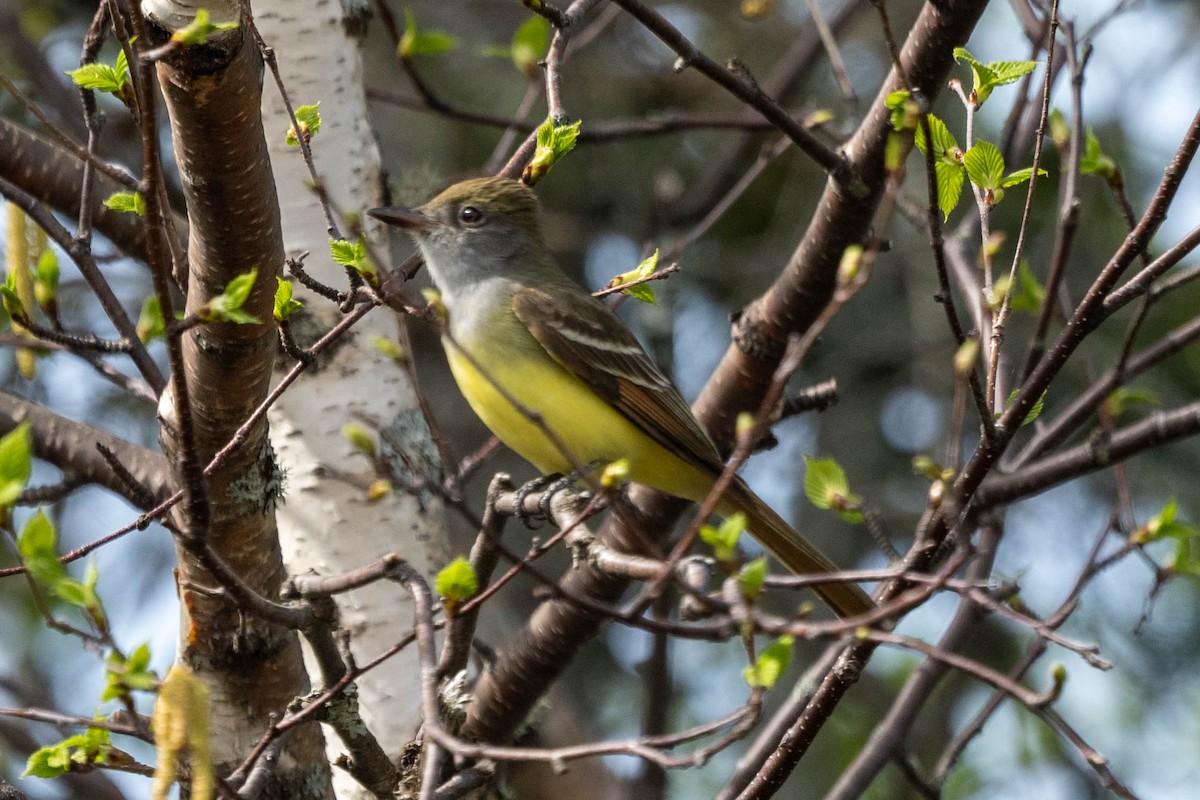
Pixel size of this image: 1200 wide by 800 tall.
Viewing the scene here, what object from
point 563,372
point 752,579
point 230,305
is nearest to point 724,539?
point 752,579

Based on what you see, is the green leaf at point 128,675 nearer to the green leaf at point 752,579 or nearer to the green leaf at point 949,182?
the green leaf at point 752,579

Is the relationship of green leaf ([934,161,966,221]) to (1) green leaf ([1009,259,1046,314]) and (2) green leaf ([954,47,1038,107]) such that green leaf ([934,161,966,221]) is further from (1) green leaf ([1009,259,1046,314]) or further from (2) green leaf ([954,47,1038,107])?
(1) green leaf ([1009,259,1046,314])

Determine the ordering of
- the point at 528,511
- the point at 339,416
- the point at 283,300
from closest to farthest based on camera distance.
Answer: the point at 283,300 < the point at 528,511 < the point at 339,416

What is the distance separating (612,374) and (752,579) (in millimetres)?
2835

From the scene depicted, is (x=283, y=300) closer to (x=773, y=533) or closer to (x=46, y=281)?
(x=46, y=281)

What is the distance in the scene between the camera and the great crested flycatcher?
16.0 feet

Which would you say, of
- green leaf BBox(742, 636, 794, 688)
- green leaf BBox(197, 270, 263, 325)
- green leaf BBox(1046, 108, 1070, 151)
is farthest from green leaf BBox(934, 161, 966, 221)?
green leaf BBox(197, 270, 263, 325)

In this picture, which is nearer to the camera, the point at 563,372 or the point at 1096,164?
the point at 1096,164

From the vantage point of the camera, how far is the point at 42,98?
7180mm

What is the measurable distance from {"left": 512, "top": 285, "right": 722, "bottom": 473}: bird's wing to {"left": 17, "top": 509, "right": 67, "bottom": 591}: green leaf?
9.31 ft

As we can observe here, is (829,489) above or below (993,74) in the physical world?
below

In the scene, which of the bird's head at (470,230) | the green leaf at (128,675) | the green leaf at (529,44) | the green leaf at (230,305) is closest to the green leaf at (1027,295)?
the bird's head at (470,230)

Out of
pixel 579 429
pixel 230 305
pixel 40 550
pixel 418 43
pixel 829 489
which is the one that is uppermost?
pixel 418 43

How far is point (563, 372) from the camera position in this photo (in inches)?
200
